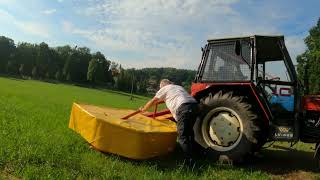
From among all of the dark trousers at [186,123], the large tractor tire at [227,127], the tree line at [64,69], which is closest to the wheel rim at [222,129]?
the large tractor tire at [227,127]

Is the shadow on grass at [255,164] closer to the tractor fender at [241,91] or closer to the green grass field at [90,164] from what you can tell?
the green grass field at [90,164]

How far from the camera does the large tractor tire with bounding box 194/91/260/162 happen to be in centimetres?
816

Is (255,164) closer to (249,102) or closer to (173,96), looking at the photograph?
(249,102)

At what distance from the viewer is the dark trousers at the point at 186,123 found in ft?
26.6

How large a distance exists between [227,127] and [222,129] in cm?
11

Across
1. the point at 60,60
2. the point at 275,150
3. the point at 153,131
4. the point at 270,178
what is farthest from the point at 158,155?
the point at 60,60

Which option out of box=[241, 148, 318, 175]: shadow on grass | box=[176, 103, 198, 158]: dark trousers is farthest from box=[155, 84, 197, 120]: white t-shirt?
box=[241, 148, 318, 175]: shadow on grass

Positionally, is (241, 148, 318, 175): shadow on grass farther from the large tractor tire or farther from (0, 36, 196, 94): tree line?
(0, 36, 196, 94): tree line

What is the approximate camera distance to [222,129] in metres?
8.58

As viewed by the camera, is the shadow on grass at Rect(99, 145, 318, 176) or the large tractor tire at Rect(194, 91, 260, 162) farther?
the large tractor tire at Rect(194, 91, 260, 162)

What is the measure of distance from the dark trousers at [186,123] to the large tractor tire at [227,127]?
0.53m

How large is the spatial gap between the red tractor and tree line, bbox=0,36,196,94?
113m

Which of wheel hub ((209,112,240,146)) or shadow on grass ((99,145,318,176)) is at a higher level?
wheel hub ((209,112,240,146))

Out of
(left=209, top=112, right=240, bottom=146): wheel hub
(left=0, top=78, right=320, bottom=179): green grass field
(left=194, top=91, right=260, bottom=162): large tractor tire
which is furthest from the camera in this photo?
(left=209, top=112, right=240, bottom=146): wheel hub
